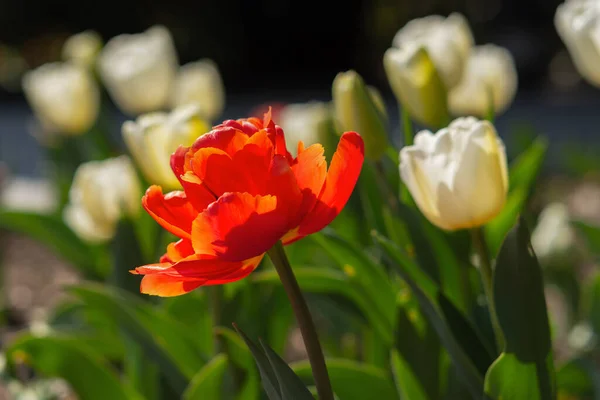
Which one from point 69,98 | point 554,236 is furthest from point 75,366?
point 69,98

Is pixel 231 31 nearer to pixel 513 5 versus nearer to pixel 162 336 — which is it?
pixel 513 5

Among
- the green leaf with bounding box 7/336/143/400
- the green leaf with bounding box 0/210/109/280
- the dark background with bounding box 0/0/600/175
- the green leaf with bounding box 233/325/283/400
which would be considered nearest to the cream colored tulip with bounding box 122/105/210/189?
the green leaf with bounding box 7/336/143/400

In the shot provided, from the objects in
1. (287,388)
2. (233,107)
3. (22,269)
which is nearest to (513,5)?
(233,107)

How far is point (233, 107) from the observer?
7910 mm

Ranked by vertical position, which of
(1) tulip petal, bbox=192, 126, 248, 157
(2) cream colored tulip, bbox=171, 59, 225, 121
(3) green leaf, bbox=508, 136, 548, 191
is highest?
(1) tulip petal, bbox=192, 126, 248, 157

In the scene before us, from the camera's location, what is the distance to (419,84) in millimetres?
1248

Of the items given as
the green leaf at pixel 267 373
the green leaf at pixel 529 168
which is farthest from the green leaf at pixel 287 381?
the green leaf at pixel 529 168

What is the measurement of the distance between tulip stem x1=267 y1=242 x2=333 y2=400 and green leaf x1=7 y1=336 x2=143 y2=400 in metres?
0.66

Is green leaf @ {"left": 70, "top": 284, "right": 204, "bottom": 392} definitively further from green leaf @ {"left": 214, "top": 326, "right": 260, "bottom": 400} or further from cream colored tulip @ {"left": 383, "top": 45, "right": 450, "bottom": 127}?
cream colored tulip @ {"left": 383, "top": 45, "right": 450, "bottom": 127}

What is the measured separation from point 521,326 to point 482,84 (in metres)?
0.83

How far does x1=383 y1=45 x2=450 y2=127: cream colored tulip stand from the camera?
48.2 inches

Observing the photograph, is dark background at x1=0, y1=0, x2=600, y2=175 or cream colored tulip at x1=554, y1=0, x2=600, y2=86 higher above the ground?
cream colored tulip at x1=554, y1=0, x2=600, y2=86

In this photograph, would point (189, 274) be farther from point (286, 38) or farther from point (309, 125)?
point (286, 38)

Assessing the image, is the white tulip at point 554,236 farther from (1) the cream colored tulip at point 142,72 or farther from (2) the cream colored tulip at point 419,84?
(1) the cream colored tulip at point 142,72
